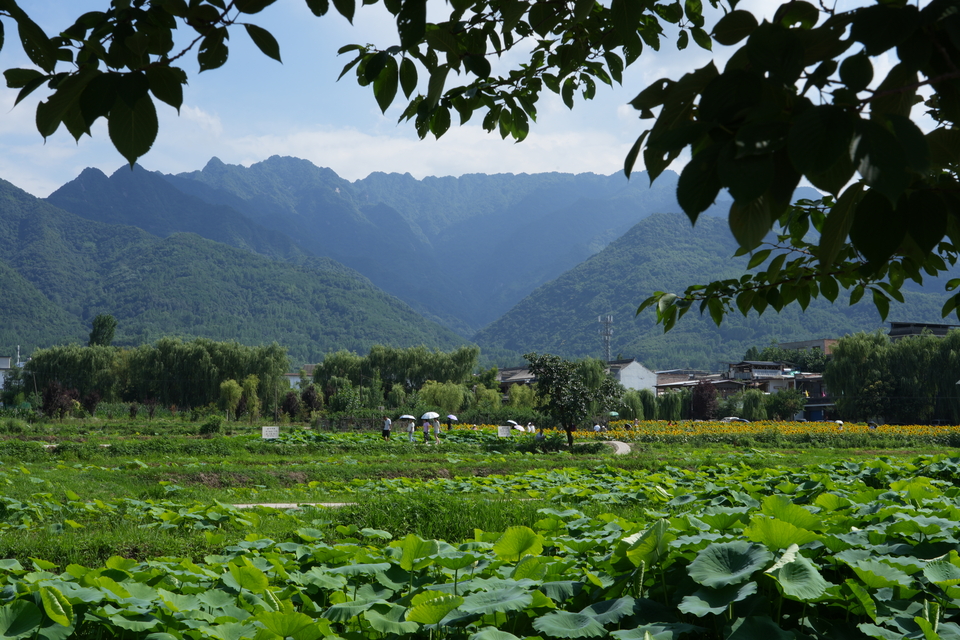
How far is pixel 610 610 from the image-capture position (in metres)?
2.14

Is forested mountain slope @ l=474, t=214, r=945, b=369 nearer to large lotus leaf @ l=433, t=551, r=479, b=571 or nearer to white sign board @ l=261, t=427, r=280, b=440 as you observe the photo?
white sign board @ l=261, t=427, r=280, b=440

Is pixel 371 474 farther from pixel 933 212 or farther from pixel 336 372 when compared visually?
pixel 336 372

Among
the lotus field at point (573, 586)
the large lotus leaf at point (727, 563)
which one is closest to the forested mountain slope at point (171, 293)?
the lotus field at point (573, 586)

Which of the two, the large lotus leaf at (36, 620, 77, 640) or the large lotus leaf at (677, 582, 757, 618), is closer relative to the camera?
the large lotus leaf at (677, 582, 757, 618)

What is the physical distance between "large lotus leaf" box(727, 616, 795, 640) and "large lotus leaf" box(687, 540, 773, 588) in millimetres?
133

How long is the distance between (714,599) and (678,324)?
523ft

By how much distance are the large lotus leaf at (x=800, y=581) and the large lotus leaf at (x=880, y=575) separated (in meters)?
0.14

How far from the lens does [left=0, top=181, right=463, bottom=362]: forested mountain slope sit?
14912cm

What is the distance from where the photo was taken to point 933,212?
95cm

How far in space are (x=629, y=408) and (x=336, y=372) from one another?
2175 cm

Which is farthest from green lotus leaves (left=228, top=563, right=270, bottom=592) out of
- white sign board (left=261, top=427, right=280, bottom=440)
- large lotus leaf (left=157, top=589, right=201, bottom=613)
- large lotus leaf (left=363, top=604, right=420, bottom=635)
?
white sign board (left=261, top=427, right=280, bottom=440)

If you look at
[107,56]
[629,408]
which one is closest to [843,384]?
[629,408]

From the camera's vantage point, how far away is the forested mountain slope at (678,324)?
460 ft

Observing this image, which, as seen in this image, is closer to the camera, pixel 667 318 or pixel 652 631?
pixel 652 631
